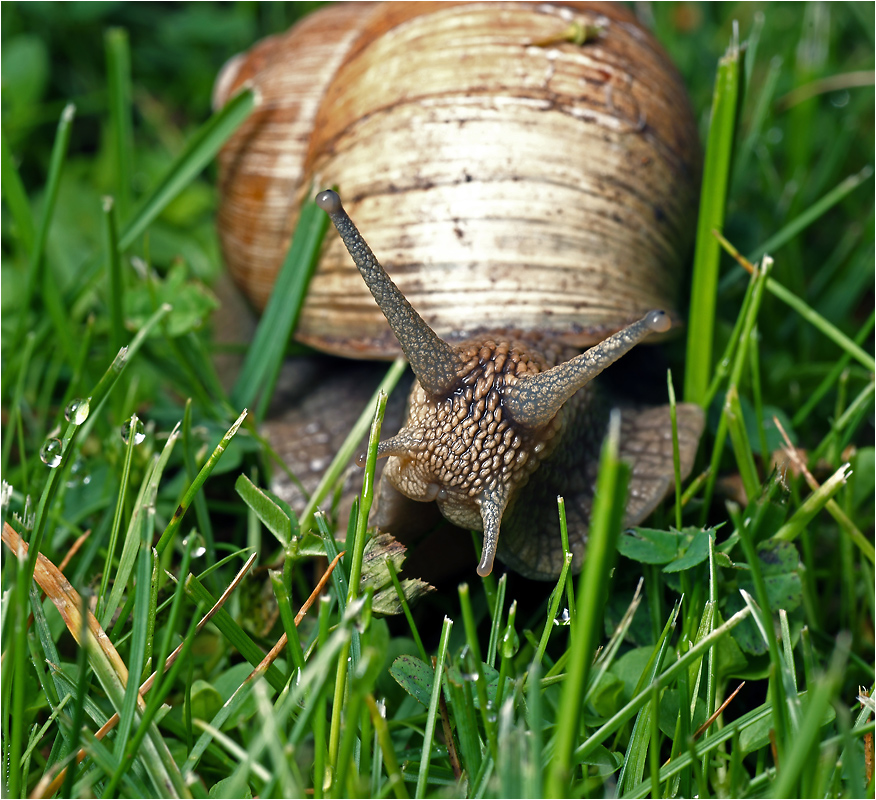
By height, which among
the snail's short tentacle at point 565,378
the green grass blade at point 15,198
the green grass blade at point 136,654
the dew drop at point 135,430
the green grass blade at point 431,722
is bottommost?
the green grass blade at point 431,722

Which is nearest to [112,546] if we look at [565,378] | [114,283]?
[114,283]

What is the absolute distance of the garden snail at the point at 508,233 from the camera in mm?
1652

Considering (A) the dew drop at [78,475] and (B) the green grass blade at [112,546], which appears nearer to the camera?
(B) the green grass blade at [112,546]

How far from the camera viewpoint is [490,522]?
1.55 meters

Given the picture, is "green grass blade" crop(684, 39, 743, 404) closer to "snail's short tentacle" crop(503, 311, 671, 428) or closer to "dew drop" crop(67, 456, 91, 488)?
"snail's short tentacle" crop(503, 311, 671, 428)

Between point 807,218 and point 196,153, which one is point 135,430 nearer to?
point 196,153

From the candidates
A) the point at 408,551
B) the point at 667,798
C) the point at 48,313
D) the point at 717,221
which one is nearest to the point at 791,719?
the point at 667,798

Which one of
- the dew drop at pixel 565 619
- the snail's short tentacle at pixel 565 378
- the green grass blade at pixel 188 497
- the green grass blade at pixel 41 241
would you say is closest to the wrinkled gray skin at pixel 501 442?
the snail's short tentacle at pixel 565 378

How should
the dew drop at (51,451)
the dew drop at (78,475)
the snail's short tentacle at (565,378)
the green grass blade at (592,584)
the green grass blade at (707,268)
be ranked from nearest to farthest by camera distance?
the green grass blade at (592,584), the snail's short tentacle at (565,378), the dew drop at (51,451), the dew drop at (78,475), the green grass blade at (707,268)

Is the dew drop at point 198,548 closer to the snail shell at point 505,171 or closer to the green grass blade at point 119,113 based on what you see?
the snail shell at point 505,171

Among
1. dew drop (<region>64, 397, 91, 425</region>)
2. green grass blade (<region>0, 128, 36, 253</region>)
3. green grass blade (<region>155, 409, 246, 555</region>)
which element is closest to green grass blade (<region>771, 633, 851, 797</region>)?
green grass blade (<region>155, 409, 246, 555</region>)

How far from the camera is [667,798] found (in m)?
1.30

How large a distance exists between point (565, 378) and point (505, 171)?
659mm

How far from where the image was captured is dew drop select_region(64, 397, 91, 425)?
1614 millimetres
